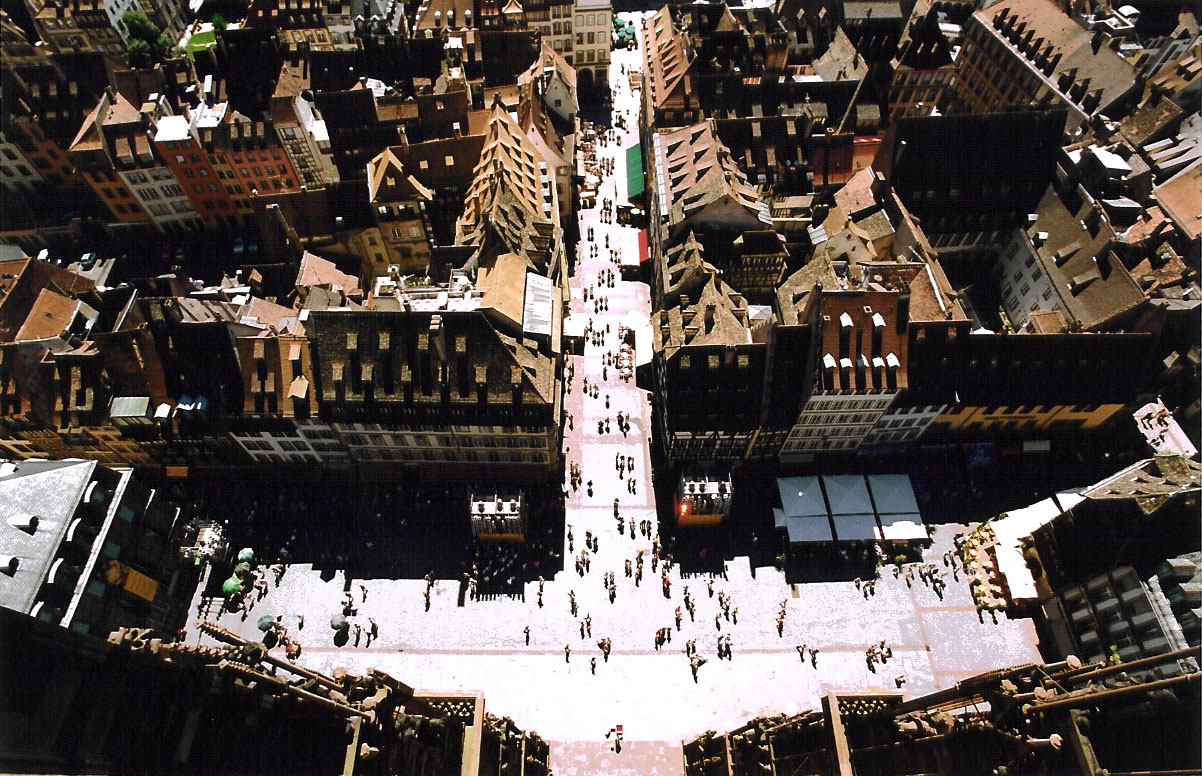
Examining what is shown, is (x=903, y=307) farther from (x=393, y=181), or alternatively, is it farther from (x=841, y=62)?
(x=393, y=181)

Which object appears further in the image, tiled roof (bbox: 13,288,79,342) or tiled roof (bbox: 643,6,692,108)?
tiled roof (bbox: 643,6,692,108)

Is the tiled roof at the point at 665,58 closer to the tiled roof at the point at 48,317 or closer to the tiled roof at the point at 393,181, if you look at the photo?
the tiled roof at the point at 393,181

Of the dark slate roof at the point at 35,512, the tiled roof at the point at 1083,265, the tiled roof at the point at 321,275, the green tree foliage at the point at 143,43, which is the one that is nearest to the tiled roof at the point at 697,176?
the tiled roof at the point at 1083,265

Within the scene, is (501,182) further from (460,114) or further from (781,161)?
(781,161)

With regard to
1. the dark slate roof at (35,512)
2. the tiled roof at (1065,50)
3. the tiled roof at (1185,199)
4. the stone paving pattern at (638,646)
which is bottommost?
the stone paving pattern at (638,646)

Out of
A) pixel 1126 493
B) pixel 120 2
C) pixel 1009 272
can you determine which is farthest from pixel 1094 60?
pixel 120 2

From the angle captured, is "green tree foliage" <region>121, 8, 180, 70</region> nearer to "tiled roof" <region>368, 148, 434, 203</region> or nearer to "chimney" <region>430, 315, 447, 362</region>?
"tiled roof" <region>368, 148, 434, 203</region>

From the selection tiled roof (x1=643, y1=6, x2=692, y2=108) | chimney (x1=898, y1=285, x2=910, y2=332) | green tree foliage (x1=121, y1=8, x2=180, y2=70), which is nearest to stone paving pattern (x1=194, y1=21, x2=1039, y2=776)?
chimney (x1=898, y1=285, x2=910, y2=332)

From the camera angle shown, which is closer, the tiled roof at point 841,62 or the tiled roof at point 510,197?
the tiled roof at point 510,197
